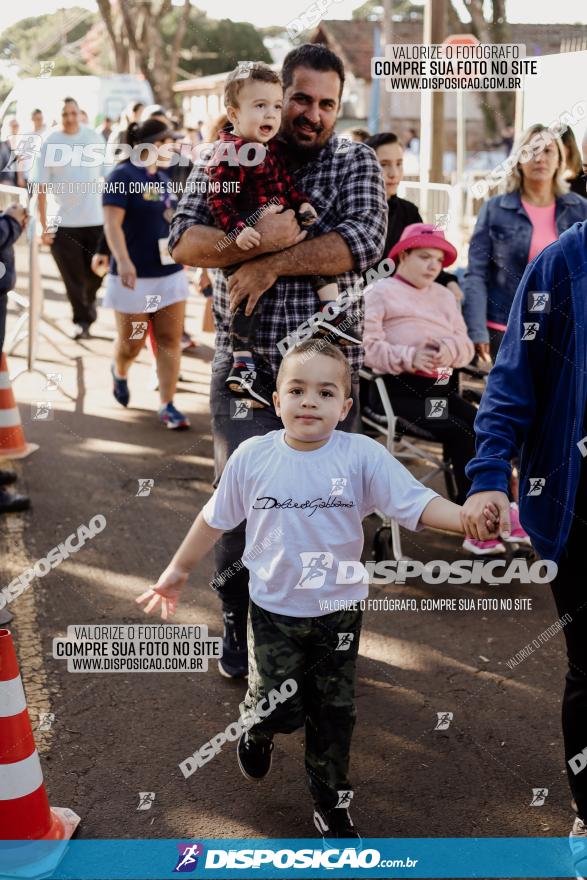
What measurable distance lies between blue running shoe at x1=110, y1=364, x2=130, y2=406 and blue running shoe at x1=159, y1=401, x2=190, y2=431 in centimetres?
51

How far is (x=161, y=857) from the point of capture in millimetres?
3098

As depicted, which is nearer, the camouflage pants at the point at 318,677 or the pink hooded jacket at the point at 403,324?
the camouflage pants at the point at 318,677

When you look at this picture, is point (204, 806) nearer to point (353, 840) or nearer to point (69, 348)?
point (353, 840)

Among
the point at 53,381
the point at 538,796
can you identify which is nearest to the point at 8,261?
the point at 53,381

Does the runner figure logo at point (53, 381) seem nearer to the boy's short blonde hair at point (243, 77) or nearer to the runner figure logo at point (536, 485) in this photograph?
the boy's short blonde hair at point (243, 77)

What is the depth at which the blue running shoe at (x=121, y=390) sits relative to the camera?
8.19 m

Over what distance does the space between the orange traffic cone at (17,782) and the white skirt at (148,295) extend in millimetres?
5004

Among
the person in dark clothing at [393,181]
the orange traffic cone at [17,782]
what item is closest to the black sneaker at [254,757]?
the orange traffic cone at [17,782]

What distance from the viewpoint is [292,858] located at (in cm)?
308

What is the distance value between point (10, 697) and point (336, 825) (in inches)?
40.9

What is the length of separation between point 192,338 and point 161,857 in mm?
8441

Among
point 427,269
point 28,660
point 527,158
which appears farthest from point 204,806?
point 527,158

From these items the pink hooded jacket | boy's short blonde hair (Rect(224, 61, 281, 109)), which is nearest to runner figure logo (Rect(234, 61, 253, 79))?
boy's short blonde hair (Rect(224, 61, 281, 109))

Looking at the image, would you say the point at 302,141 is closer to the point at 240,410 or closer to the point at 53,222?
the point at 240,410
